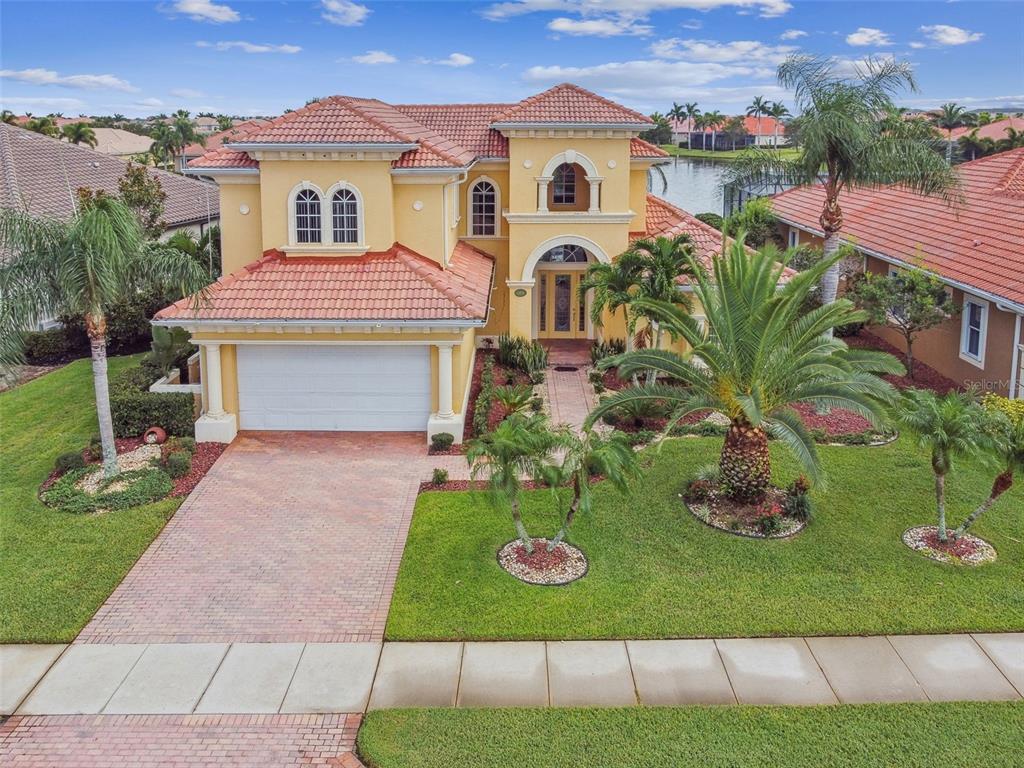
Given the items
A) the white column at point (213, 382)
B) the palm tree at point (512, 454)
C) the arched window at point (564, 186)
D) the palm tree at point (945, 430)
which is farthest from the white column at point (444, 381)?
the palm tree at point (945, 430)

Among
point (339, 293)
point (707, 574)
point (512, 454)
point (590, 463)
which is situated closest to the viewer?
point (512, 454)

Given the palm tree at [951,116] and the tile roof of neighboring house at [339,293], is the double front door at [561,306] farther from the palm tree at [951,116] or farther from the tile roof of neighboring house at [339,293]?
the palm tree at [951,116]

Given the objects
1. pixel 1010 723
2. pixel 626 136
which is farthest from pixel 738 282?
pixel 626 136

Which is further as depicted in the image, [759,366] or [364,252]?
[364,252]

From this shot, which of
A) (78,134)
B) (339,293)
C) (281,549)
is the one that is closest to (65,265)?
(339,293)

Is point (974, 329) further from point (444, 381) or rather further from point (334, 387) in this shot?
point (334, 387)

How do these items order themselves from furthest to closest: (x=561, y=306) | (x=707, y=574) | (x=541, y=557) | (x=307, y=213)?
(x=561, y=306)
(x=307, y=213)
(x=541, y=557)
(x=707, y=574)
